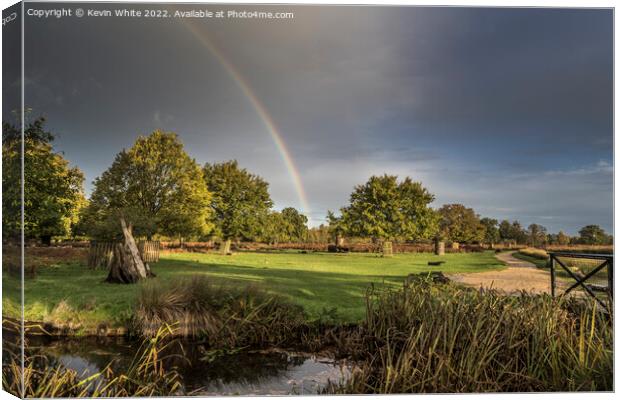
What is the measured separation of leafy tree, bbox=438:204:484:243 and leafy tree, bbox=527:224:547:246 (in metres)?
0.83

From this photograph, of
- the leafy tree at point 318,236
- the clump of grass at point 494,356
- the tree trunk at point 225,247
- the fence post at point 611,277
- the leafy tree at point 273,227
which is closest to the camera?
the clump of grass at point 494,356

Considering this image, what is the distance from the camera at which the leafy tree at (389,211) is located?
406 inches

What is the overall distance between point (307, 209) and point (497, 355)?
479 centimetres

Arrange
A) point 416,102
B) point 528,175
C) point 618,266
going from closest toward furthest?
point 618,266 → point 528,175 → point 416,102

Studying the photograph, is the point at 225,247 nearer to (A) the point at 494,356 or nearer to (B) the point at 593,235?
(A) the point at 494,356

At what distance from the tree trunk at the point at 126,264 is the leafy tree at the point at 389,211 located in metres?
4.53

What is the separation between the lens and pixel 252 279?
11.6 meters

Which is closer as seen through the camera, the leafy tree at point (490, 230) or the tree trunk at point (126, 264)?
the leafy tree at point (490, 230)

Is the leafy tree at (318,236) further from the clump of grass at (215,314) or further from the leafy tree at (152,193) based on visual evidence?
the clump of grass at (215,314)

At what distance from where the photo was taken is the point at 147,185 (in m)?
10.0

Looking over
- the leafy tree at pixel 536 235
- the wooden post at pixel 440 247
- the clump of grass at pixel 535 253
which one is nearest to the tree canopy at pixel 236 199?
the wooden post at pixel 440 247

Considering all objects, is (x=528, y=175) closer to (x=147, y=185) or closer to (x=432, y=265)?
(x=432, y=265)

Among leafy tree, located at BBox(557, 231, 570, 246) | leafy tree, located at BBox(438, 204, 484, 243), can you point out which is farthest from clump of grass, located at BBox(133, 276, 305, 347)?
leafy tree, located at BBox(557, 231, 570, 246)

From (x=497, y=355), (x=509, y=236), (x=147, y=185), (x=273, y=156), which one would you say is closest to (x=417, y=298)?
(x=497, y=355)
